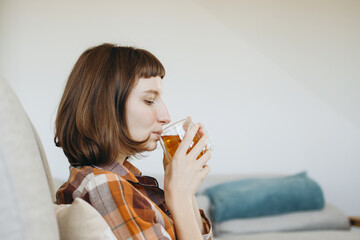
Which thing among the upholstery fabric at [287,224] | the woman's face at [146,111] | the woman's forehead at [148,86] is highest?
the woman's forehead at [148,86]

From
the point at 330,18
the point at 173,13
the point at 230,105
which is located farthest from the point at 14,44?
the point at 330,18

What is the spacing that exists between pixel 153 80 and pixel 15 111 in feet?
1.85

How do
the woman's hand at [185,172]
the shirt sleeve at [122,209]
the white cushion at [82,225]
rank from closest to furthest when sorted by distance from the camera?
the white cushion at [82,225], the shirt sleeve at [122,209], the woman's hand at [185,172]

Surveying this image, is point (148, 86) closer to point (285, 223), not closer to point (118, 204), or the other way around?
point (118, 204)

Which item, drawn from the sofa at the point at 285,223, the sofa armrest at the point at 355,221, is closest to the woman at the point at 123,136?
the sofa at the point at 285,223

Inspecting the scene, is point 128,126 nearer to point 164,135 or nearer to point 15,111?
point 164,135

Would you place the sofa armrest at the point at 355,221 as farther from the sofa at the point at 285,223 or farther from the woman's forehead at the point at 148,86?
the woman's forehead at the point at 148,86

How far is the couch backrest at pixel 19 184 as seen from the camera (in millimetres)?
468

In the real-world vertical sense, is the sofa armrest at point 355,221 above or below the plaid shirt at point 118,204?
below

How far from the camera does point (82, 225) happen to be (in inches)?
24.9

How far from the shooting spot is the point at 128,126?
3.29 feet

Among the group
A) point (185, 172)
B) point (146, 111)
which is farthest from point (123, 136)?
point (185, 172)

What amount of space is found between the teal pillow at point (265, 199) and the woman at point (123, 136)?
1.32 metres

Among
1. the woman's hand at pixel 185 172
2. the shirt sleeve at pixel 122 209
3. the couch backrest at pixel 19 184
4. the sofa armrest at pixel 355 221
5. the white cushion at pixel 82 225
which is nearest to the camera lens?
the couch backrest at pixel 19 184
